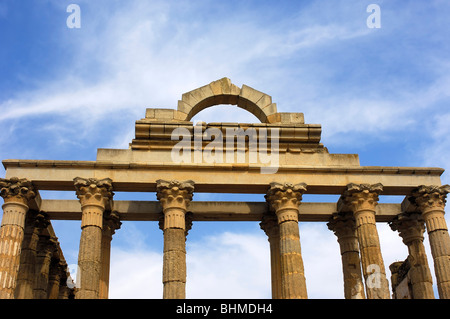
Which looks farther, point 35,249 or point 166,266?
point 35,249

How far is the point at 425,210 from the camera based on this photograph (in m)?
26.8

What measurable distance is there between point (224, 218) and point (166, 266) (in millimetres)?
6442

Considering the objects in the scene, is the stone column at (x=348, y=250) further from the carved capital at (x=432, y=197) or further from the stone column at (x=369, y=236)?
the carved capital at (x=432, y=197)

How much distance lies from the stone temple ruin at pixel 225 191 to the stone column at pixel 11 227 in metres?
0.05

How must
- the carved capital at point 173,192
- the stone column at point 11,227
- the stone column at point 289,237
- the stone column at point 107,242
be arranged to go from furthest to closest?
the stone column at point 107,242 < the carved capital at point 173,192 < the stone column at point 289,237 < the stone column at point 11,227

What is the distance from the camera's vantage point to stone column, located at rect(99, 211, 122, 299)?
90.4ft

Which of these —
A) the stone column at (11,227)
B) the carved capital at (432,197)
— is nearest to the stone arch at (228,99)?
the carved capital at (432,197)

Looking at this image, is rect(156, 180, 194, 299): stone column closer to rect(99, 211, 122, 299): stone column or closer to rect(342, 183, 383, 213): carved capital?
rect(99, 211, 122, 299): stone column

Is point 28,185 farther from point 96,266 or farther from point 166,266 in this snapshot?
point 166,266

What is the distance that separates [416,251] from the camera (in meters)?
29.1

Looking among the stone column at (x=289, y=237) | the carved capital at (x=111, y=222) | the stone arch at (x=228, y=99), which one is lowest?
the stone column at (x=289, y=237)

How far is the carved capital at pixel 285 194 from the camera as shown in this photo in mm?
26062

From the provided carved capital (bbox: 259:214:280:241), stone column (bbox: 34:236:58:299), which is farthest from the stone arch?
stone column (bbox: 34:236:58:299)
